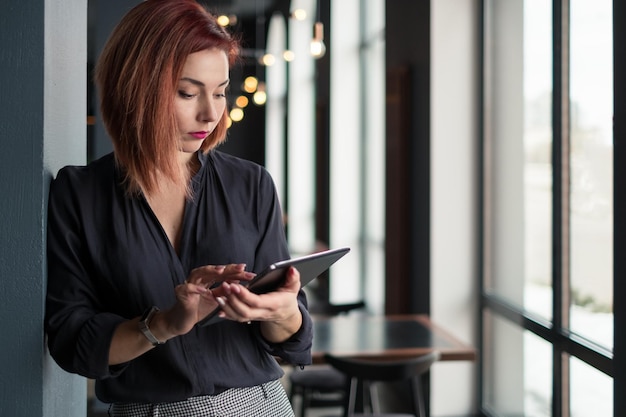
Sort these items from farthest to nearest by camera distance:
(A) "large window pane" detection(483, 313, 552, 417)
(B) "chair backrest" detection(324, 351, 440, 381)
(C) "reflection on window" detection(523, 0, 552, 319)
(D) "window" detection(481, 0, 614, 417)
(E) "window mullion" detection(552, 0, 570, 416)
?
(A) "large window pane" detection(483, 313, 552, 417), (C) "reflection on window" detection(523, 0, 552, 319), (E) "window mullion" detection(552, 0, 570, 416), (D) "window" detection(481, 0, 614, 417), (B) "chair backrest" detection(324, 351, 440, 381)

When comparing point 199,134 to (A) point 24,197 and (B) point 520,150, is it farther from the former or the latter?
(B) point 520,150

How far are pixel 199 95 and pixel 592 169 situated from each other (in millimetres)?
2548

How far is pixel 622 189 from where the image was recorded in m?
3.03

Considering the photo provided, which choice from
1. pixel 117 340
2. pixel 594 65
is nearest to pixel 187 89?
pixel 117 340

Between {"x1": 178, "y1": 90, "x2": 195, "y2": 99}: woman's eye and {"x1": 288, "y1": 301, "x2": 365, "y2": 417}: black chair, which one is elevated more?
{"x1": 178, "y1": 90, "x2": 195, "y2": 99}: woman's eye

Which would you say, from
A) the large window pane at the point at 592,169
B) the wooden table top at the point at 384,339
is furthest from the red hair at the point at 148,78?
the large window pane at the point at 592,169

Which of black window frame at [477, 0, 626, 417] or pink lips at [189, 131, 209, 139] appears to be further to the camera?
black window frame at [477, 0, 626, 417]

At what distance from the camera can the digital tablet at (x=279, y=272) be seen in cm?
132

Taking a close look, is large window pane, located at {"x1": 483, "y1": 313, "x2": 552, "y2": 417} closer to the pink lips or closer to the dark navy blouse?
the dark navy blouse

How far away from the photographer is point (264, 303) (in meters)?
1.35

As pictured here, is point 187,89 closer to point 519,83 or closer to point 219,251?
point 219,251

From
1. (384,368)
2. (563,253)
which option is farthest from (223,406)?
(563,253)

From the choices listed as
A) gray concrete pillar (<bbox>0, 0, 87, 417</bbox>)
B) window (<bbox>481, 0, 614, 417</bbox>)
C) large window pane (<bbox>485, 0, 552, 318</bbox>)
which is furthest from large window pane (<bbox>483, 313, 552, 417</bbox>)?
gray concrete pillar (<bbox>0, 0, 87, 417</bbox>)

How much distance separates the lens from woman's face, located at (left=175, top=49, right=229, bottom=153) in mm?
1489
